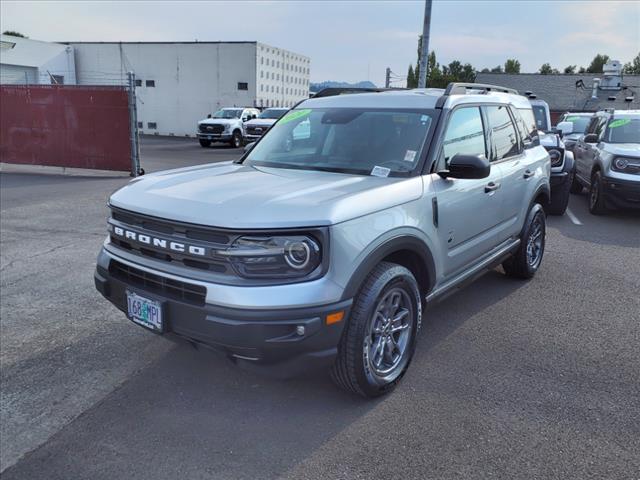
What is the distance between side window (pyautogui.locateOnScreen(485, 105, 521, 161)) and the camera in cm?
474

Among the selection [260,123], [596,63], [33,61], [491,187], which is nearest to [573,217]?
[491,187]

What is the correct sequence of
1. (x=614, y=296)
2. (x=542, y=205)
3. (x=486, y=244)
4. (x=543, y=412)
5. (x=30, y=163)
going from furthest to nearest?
(x=30, y=163) < (x=542, y=205) < (x=614, y=296) < (x=486, y=244) < (x=543, y=412)

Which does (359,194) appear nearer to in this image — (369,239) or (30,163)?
(369,239)

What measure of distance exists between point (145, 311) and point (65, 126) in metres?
13.1

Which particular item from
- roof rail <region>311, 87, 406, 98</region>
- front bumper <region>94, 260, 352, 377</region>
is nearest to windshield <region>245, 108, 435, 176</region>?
roof rail <region>311, 87, 406, 98</region>

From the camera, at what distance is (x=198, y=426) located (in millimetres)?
3121

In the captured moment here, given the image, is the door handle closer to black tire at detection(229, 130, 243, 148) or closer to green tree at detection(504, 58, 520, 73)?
black tire at detection(229, 130, 243, 148)

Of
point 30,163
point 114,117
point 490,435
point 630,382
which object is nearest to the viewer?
point 490,435

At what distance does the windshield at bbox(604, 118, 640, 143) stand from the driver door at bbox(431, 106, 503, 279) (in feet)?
21.0

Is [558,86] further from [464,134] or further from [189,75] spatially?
[464,134]


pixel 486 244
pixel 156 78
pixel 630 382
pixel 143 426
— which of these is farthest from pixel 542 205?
pixel 156 78

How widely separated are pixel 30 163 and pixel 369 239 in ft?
47.9

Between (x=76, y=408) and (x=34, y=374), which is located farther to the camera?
(x=34, y=374)

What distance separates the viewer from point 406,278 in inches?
132
